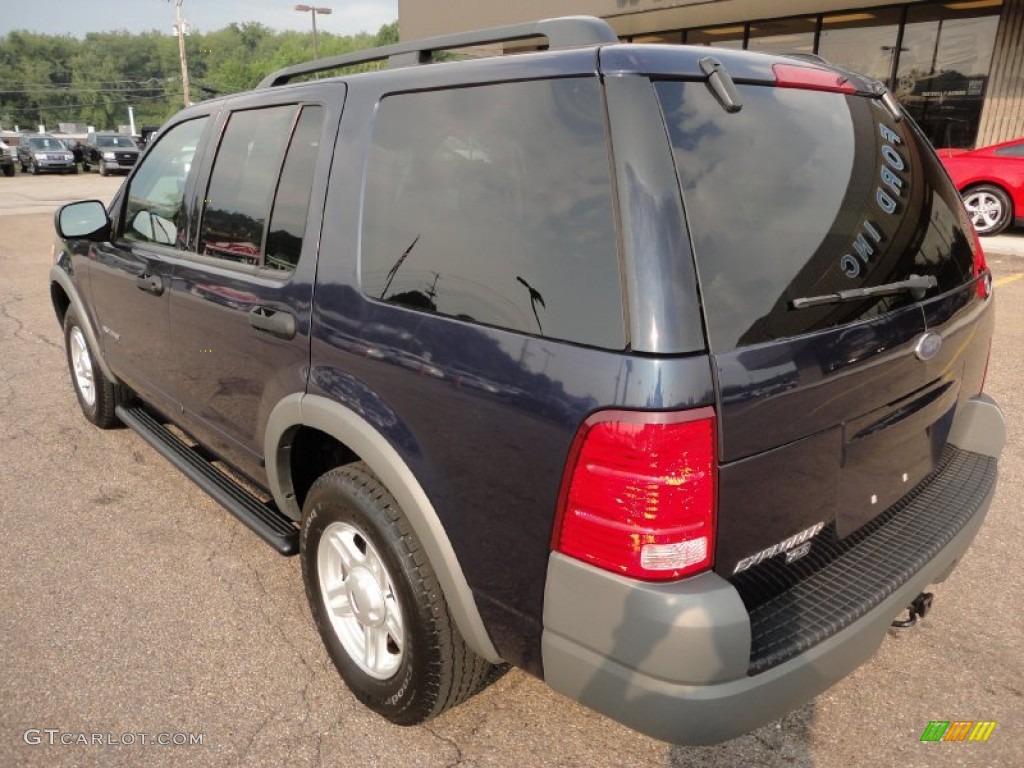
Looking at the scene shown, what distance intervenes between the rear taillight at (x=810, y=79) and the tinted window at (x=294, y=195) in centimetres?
140

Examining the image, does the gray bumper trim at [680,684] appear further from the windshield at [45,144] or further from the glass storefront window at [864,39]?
the windshield at [45,144]

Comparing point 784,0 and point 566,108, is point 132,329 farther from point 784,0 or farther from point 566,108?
point 784,0

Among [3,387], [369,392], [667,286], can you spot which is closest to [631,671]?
[667,286]

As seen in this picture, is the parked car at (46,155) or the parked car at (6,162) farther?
the parked car at (46,155)

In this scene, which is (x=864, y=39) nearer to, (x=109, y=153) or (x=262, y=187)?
(x=262, y=187)

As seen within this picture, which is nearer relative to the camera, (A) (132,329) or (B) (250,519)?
(B) (250,519)

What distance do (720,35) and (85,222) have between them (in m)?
16.2

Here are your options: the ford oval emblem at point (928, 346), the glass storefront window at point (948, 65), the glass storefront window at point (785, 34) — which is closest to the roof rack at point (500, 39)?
the ford oval emblem at point (928, 346)

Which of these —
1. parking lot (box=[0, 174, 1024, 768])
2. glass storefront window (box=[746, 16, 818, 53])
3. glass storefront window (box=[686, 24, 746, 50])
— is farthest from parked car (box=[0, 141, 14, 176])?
parking lot (box=[0, 174, 1024, 768])

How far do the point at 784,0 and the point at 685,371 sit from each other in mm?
14693

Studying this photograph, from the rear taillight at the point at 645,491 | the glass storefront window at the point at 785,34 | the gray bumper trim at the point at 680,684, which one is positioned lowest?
the gray bumper trim at the point at 680,684

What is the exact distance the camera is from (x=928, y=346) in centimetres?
203

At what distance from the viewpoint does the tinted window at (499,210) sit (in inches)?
64.1

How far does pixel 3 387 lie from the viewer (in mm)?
5449
